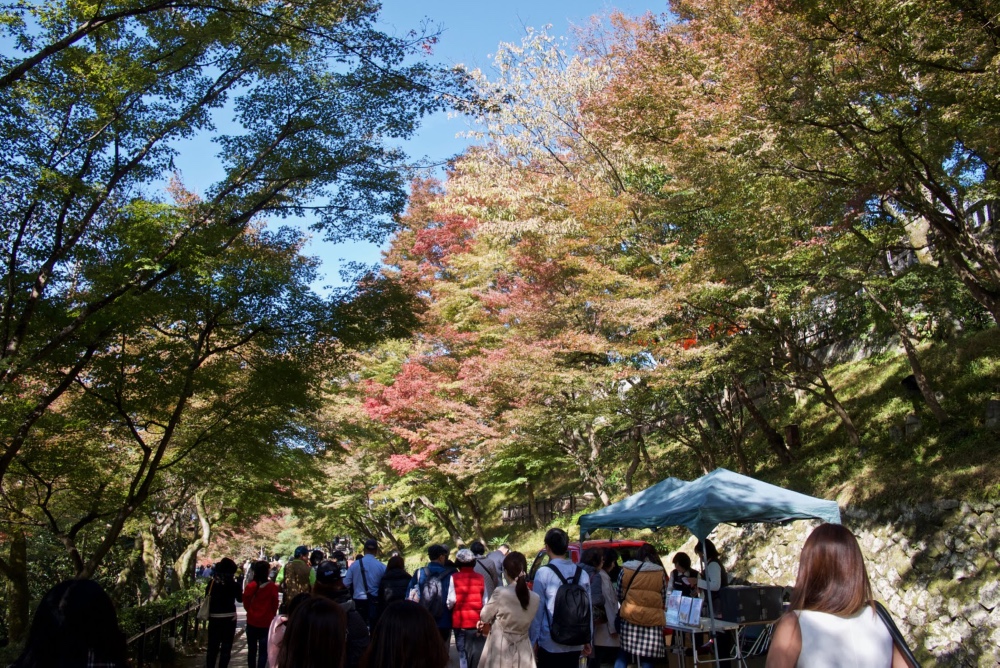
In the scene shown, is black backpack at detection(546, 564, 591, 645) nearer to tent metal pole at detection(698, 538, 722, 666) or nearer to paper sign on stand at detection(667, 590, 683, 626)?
paper sign on stand at detection(667, 590, 683, 626)

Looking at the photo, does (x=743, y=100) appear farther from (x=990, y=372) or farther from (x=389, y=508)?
(x=389, y=508)

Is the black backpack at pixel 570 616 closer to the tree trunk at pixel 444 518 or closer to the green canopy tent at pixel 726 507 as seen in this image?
the green canopy tent at pixel 726 507

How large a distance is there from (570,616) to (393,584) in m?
2.79

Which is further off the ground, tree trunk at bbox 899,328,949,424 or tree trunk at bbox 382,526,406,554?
tree trunk at bbox 899,328,949,424

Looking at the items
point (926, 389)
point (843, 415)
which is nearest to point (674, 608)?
point (926, 389)

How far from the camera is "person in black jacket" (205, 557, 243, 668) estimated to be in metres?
8.48

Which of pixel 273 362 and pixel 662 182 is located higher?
pixel 662 182

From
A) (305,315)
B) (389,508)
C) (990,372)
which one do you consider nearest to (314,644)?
(305,315)

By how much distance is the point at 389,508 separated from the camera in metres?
27.9

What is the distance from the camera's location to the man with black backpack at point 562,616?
5492 mm

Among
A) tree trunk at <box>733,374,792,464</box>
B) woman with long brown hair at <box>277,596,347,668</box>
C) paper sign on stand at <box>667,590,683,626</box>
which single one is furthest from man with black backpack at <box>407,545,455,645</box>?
tree trunk at <box>733,374,792,464</box>

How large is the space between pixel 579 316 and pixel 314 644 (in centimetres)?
1462

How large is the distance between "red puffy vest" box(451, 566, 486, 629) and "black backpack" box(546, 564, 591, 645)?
169 centimetres

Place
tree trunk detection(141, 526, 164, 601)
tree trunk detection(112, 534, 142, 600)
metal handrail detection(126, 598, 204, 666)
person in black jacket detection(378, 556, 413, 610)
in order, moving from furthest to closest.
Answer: tree trunk detection(141, 526, 164, 601) < tree trunk detection(112, 534, 142, 600) < metal handrail detection(126, 598, 204, 666) < person in black jacket detection(378, 556, 413, 610)
